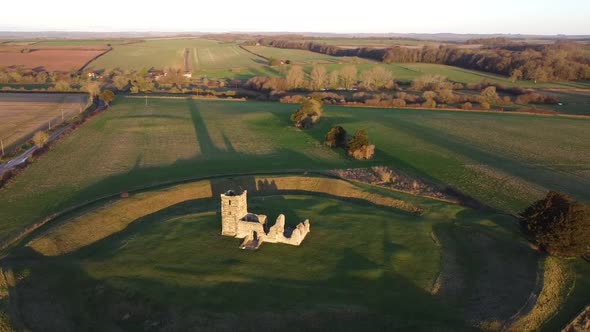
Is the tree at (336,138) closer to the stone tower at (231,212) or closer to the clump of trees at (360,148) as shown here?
the clump of trees at (360,148)

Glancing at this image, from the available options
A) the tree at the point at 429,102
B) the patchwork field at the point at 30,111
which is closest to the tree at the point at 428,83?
the tree at the point at 429,102

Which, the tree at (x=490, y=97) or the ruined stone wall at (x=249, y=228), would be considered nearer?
the ruined stone wall at (x=249, y=228)

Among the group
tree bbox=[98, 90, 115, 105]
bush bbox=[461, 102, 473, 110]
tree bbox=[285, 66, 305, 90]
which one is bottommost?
bush bbox=[461, 102, 473, 110]

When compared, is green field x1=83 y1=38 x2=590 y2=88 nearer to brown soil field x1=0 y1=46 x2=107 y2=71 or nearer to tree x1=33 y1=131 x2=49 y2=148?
brown soil field x1=0 y1=46 x2=107 y2=71

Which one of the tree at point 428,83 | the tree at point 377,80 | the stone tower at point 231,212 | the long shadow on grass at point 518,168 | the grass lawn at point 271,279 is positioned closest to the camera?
the grass lawn at point 271,279

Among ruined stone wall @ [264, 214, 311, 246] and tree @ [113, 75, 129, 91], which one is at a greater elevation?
tree @ [113, 75, 129, 91]

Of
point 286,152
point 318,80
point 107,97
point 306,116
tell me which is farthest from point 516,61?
point 107,97

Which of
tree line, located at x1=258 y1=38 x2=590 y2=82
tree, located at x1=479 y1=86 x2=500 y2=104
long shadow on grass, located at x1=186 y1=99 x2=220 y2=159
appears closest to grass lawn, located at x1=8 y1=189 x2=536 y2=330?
long shadow on grass, located at x1=186 y1=99 x2=220 y2=159

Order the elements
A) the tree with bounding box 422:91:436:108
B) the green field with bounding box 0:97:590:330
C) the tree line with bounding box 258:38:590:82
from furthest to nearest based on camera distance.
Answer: the tree line with bounding box 258:38:590:82 → the tree with bounding box 422:91:436:108 → the green field with bounding box 0:97:590:330
